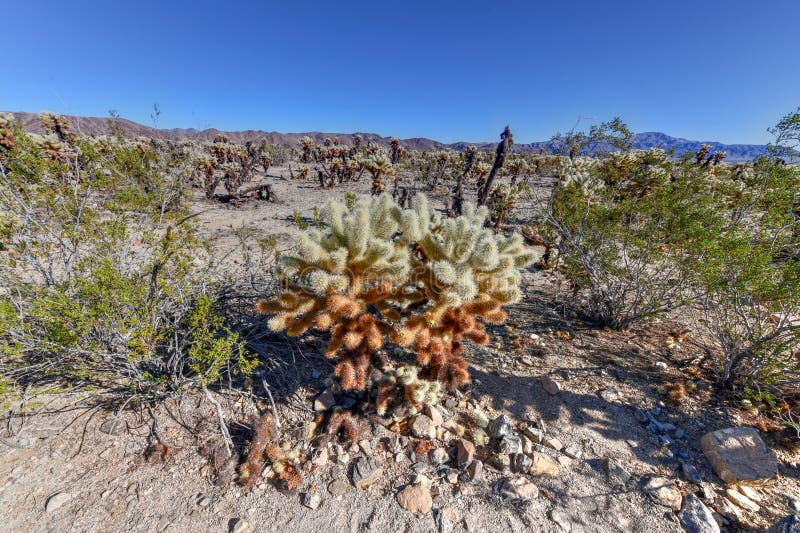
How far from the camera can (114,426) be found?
8.04 feet

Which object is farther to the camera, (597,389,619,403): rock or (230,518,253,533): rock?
(597,389,619,403): rock

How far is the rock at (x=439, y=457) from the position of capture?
234 centimetres

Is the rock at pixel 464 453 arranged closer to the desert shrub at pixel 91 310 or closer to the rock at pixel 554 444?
the rock at pixel 554 444

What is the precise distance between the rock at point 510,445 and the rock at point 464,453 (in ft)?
0.72

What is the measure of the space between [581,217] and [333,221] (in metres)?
3.53

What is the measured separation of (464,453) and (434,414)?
38cm

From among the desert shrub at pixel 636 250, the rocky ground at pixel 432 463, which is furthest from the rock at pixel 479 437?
the desert shrub at pixel 636 250

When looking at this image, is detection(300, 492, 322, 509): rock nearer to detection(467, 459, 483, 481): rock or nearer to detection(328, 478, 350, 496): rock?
detection(328, 478, 350, 496): rock

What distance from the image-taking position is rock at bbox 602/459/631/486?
220 cm

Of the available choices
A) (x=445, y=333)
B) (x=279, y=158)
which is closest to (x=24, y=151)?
(x=445, y=333)

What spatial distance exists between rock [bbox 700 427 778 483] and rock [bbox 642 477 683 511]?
1.39 feet

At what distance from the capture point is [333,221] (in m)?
2.48

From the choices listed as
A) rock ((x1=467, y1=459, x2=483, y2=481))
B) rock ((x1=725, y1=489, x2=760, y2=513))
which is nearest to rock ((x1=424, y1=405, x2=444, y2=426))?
rock ((x1=467, y1=459, x2=483, y2=481))

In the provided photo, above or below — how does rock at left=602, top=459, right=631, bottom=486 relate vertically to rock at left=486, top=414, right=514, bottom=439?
below
